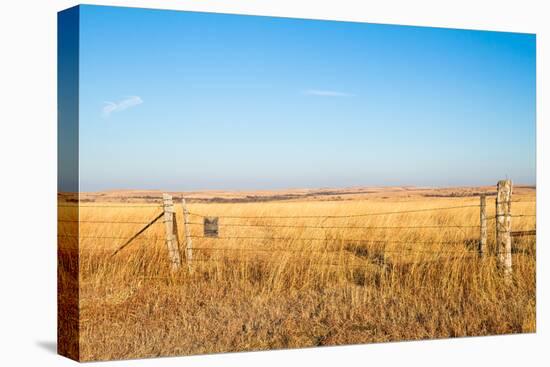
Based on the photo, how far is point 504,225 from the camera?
13.2 meters

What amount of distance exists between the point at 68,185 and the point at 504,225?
5.41 metres

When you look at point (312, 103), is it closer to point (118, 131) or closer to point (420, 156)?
point (420, 156)

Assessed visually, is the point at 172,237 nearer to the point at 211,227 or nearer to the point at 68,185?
the point at 211,227

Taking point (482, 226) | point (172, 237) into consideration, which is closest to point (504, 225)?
point (482, 226)

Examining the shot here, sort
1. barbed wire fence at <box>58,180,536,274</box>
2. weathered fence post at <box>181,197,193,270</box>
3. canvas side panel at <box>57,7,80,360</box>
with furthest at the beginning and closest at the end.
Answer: weathered fence post at <box>181,197,193,270</box> → barbed wire fence at <box>58,180,536,274</box> → canvas side panel at <box>57,7,80,360</box>

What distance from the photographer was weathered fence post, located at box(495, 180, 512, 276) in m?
13.0

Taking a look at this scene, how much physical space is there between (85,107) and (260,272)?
2.67 meters

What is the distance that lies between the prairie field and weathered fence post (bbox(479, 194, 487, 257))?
57 millimetres

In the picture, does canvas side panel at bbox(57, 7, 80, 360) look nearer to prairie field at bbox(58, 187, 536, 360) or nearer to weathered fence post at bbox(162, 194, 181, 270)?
prairie field at bbox(58, 187, 536, 360)

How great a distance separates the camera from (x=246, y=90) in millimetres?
11805

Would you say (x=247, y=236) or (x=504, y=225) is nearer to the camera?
(x=247, y=236)

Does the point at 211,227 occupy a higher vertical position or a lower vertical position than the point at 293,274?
higher

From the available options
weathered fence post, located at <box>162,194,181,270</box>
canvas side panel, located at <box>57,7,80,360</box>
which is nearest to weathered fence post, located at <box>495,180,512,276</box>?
weathered fence post, located at <box>162,194,181,270</box>

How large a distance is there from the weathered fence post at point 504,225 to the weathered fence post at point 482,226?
164 mm
